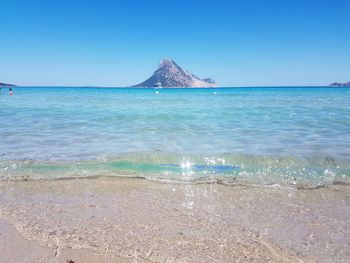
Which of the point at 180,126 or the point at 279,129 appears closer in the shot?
the point at 279,129

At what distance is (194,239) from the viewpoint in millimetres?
3951

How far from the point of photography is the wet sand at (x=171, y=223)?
363 centimetres

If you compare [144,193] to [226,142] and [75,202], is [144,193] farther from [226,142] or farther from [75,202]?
[226,142]

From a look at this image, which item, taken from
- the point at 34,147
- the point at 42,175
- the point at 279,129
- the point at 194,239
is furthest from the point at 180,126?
the point at 194,239

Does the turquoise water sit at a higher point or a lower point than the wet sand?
lower

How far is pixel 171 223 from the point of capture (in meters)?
4.40

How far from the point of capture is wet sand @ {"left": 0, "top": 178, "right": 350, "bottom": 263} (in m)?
3.63

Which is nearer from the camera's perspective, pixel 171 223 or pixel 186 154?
pixel 171 223

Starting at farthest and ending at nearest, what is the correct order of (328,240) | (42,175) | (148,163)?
1. (148,163)
2. (42,175)
3. (328,240)

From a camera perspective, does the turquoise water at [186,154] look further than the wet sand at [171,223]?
Yes

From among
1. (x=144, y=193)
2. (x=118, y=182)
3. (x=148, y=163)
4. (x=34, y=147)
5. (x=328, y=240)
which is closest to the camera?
(x=328, y=240)

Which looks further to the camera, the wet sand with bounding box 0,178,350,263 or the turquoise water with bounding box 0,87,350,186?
the turquoise water with bounding box 0,87,350,186

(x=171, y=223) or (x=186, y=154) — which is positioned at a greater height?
(x=171, y=223)

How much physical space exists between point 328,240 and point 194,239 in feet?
5.52
